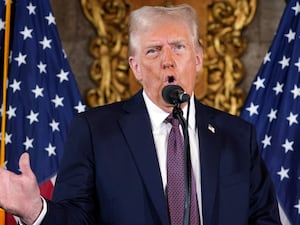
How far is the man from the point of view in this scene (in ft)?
7.92

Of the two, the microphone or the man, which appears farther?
the man

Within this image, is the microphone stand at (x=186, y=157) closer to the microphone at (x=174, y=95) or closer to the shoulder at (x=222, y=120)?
the microphone at (x=174, y=95)

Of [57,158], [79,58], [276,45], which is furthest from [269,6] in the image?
[57,158]

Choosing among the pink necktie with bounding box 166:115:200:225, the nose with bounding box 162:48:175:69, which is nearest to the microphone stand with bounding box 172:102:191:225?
the pink necktie with bounding box 166:115:200:225

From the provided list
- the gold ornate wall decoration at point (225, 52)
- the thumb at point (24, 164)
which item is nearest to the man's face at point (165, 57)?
the thumb at point (24, 164)

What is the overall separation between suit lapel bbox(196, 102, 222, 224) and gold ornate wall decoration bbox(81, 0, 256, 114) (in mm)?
1582

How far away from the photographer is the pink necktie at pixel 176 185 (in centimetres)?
Result: 239

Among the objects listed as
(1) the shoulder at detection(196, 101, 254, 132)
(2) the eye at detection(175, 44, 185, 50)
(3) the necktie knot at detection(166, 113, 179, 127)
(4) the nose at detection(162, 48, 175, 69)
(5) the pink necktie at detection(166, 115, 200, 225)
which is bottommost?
(5) the pink necktie at detection(166, 115, 200, 225)

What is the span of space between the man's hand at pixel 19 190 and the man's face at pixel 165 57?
1.95 ft

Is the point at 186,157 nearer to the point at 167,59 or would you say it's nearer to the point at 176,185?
the point at 176,185

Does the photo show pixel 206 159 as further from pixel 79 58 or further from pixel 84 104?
pixel 79 58

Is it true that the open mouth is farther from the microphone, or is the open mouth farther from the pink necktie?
the microphone

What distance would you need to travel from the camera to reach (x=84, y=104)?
13.4 ft

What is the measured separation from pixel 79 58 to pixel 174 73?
1.90 m
